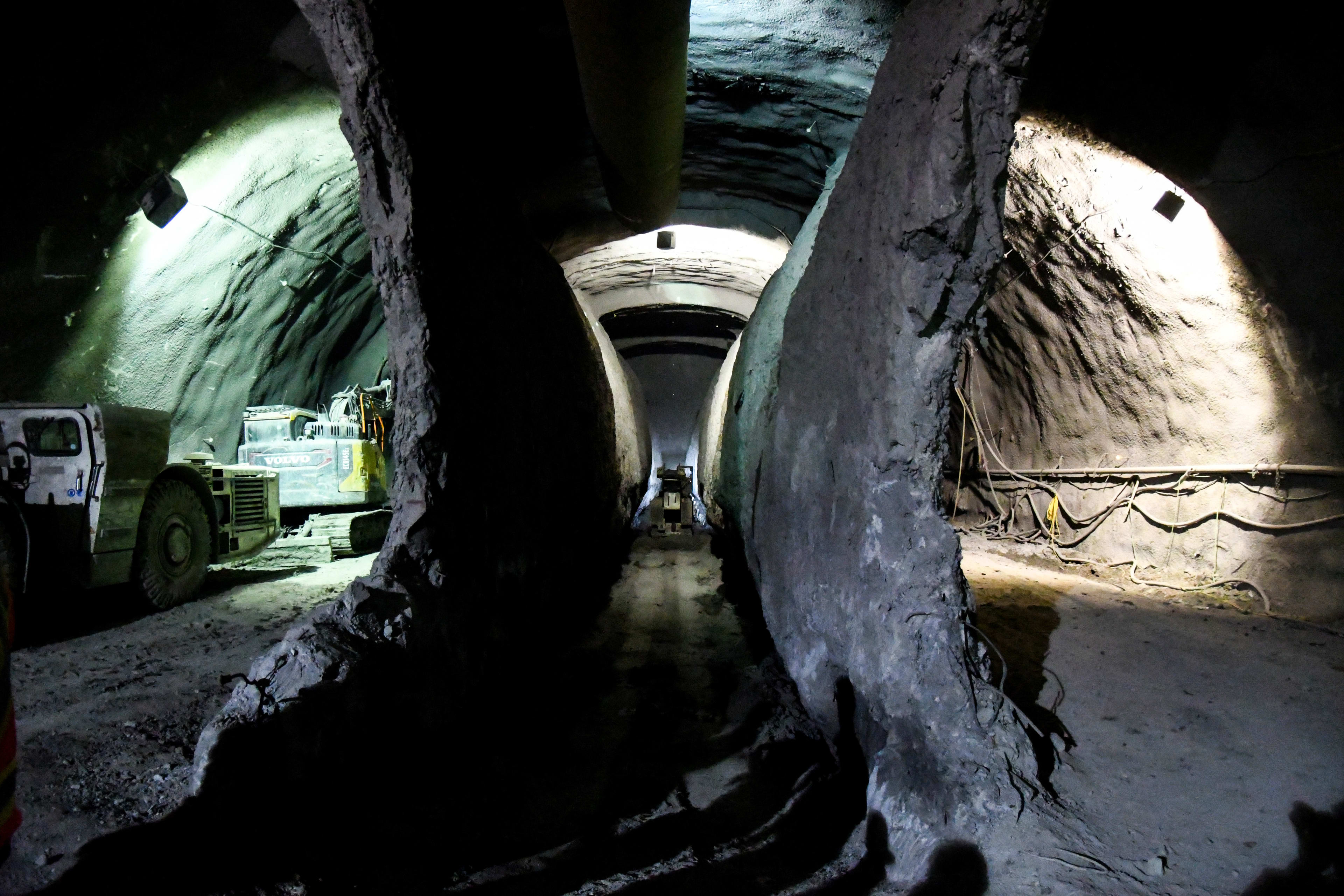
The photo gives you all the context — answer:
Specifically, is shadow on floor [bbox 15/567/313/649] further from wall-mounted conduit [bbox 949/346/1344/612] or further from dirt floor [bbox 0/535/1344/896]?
wall-mounted conduit [bbox 949/346/1344/612]

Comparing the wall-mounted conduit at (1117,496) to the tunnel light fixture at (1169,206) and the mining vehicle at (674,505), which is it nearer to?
the tunnel light fixture at (1169,206)

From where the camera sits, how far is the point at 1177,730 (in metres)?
2.85

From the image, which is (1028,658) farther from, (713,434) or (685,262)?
(685,262)

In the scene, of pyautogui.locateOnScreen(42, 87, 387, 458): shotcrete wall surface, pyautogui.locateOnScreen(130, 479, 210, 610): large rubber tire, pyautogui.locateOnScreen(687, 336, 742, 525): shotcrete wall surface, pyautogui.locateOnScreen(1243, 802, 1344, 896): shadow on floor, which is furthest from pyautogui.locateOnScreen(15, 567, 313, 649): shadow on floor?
pyautogui.locateOnScreen(1243, 802, 1344, 896): shadow on floor

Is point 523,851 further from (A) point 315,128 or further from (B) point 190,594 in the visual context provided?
(A) point 315,128

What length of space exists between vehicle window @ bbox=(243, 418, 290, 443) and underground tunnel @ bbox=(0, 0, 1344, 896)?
2.38m

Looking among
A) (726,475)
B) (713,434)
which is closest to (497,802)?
(726,475)

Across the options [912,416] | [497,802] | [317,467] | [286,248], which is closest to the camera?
[912,416]

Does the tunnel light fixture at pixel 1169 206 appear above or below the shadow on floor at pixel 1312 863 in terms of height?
above

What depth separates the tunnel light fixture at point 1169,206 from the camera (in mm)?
4328

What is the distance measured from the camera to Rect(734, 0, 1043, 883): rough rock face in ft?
7.71

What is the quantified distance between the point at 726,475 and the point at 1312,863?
4289 millimetres

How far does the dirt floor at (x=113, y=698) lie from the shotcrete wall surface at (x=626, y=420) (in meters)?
3.14

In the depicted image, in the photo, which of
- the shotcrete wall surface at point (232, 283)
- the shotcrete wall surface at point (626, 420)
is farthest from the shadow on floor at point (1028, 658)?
the shotcrete wall surface at point (232, 283)
